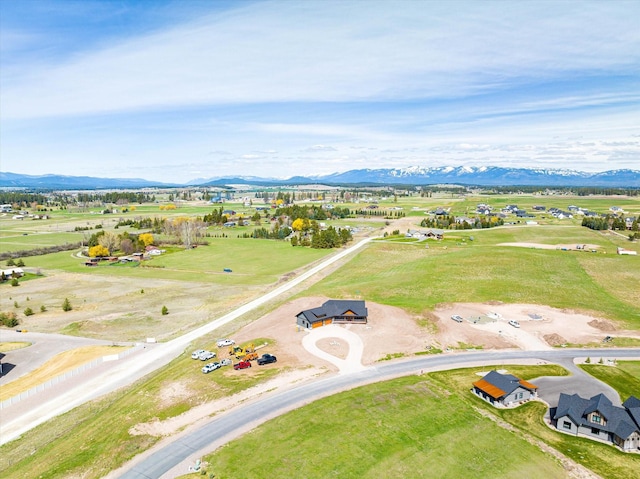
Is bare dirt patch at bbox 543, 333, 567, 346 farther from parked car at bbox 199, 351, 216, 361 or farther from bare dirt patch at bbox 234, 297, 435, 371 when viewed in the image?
parked car at bbox 199, 351, 216, 361

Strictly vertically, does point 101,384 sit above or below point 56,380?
above

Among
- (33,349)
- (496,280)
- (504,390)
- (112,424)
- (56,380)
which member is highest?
(504,390)

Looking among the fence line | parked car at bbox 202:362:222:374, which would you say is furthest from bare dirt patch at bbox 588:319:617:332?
the fence line

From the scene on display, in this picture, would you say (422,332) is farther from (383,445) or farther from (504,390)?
(383,445)

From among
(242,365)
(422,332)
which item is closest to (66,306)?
(242,365)

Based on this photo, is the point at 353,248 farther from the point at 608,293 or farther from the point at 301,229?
the point at 608,293

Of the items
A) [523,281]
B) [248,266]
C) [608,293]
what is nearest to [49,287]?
[248,266]

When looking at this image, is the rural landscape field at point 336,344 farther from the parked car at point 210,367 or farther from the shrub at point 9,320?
the parked car at point 210,367

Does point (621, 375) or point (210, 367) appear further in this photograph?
point (210, 367)

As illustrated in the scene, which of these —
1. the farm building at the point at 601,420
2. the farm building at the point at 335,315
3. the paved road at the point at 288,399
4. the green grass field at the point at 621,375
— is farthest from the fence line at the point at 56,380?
the green grass field at the point at 621,375
